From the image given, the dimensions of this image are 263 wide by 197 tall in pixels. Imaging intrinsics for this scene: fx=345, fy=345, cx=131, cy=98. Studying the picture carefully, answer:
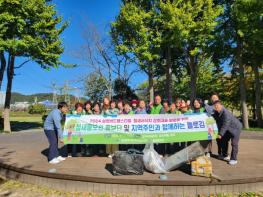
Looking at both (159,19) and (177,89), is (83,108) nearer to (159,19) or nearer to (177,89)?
(159,19)

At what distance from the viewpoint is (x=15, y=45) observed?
2186cm

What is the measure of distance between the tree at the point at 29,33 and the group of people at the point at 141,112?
13527mm

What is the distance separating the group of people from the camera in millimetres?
9078

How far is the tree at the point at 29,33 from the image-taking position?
71.9 feet

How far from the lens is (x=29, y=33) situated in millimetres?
23875

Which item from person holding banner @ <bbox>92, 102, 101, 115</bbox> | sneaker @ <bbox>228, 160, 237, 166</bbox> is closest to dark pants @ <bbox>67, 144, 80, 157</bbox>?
person holding banner @ <bbox>92, 102, 101, 115</bbox>

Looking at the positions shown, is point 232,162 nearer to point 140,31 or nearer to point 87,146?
point 87,146

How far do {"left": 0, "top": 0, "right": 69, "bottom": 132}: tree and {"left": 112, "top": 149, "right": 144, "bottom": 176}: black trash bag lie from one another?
16326 mm

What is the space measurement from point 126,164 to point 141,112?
8.14 feet

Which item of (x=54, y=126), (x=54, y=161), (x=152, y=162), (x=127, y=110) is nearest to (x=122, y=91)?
(x=127, y=110)

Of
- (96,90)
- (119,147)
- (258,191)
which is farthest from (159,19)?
(96,90)

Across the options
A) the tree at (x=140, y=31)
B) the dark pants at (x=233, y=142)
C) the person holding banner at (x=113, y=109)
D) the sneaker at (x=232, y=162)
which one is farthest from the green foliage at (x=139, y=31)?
the sneaker at (x=232, y=162)

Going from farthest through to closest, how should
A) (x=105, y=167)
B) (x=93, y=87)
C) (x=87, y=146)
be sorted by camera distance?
(x=93, y=87), (x=87, y=146), (x=105, y=167)

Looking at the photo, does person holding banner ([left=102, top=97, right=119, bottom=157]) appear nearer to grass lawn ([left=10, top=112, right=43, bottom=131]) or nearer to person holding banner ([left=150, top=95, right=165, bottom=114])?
person holding banner ([left=150, top=95, right=165, bottom=114])
